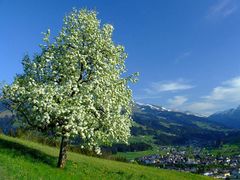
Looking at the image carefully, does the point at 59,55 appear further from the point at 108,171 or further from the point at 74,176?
the point at 108,171

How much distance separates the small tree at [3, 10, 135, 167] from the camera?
40406 millimetres

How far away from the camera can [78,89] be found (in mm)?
41719

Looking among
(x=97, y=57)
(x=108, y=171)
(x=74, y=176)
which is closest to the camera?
(x=74, y=176)

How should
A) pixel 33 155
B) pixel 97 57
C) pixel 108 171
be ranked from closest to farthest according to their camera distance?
pixel 97 57
pixel 33 155
pixel 108 171

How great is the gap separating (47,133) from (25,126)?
3188 mm

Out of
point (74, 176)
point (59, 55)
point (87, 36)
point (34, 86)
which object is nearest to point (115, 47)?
point (87, 36)

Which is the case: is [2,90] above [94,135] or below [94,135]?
above

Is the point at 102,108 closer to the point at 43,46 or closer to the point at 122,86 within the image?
the point at 122,86

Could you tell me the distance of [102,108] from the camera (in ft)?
146

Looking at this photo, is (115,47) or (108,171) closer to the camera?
(115,47)

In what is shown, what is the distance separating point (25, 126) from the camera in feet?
149

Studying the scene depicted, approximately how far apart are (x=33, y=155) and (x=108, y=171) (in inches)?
387

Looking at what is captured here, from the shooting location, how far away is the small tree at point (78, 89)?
40.4m

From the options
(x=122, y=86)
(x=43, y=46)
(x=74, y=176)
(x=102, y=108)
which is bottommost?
(x=74, y=176)
